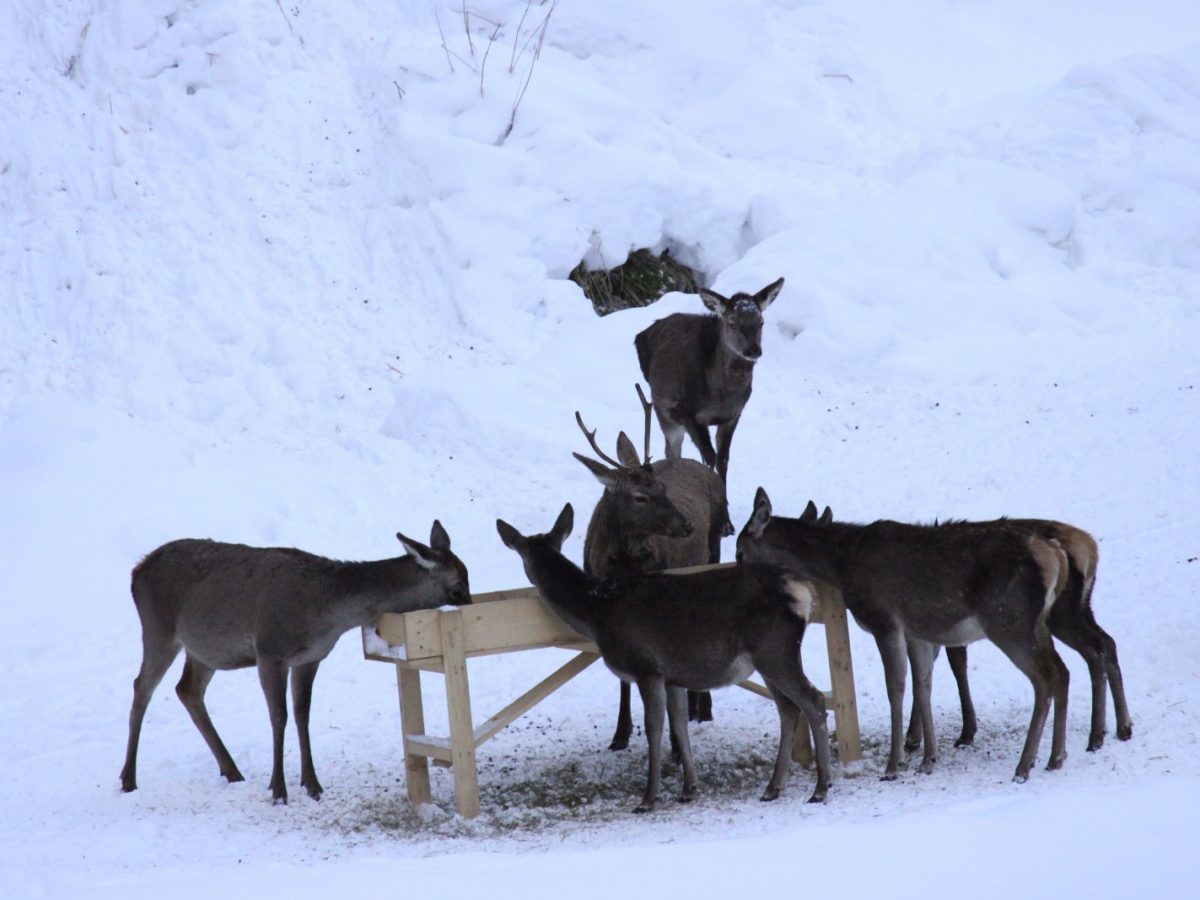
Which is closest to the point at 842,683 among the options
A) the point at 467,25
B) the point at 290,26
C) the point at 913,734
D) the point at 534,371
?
the point at 913,734

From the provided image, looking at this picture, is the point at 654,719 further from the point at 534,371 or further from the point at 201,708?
the point at 534,371

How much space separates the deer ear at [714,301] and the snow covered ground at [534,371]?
68.4 inches

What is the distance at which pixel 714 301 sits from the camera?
1232cm

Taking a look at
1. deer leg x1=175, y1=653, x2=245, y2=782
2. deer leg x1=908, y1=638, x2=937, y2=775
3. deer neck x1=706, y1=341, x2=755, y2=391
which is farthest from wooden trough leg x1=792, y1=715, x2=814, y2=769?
deer neck x1=706, y1=341, x2=755, y2=391

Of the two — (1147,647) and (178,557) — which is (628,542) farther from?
(1147,647)

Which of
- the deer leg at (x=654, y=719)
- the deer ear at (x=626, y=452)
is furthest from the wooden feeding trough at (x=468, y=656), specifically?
the deer ear at (x=626, y=452)

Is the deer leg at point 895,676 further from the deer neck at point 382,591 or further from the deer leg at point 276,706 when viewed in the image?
the deer leg at point 276,706

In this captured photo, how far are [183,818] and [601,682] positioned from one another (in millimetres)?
3329

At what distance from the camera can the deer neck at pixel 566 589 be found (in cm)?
727

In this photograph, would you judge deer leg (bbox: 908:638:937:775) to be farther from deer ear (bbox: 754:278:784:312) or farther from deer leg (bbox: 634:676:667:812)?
deer ear (bbox: 754:278:784:312)

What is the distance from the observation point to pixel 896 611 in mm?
7188

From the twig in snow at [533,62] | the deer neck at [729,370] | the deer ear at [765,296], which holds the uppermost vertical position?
the twig in snow at [533,62]

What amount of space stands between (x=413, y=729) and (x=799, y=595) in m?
2.26

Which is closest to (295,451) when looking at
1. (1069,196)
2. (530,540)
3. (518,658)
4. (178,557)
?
(518,658)
